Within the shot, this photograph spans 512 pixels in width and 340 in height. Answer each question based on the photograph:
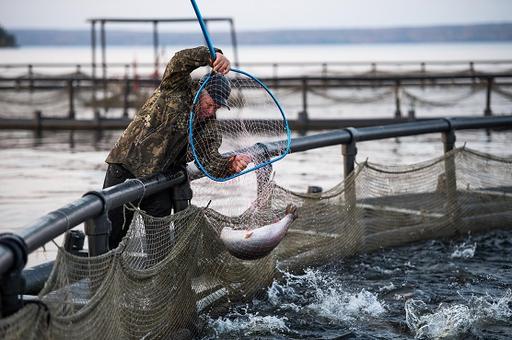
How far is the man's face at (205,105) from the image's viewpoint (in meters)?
6.56

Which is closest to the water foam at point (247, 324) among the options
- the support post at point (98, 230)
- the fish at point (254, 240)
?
the fish at point (254, 240)

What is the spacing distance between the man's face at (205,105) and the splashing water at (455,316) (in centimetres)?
196

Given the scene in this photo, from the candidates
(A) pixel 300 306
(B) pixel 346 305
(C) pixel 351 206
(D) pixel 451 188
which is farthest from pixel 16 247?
(D) pixel 451 188

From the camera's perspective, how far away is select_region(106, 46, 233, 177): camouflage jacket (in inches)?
259

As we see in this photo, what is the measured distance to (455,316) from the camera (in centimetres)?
713

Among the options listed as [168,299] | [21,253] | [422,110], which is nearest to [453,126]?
[168,299]

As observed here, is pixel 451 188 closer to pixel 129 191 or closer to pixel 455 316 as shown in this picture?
pixel 455 316

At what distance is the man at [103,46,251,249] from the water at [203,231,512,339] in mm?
894

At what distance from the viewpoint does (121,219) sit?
6516 millimetres

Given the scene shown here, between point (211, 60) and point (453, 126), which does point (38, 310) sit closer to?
point (211, 60)

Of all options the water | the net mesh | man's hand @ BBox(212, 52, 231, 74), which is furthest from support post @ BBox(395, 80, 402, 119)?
man's hand @ BBox(212, 52, 231, 74)

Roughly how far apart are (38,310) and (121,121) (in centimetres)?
2130

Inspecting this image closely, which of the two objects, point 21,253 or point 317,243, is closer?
point 21,253

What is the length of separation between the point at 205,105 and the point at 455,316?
7.35 feet
